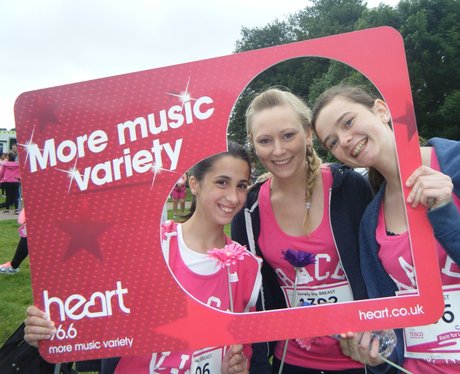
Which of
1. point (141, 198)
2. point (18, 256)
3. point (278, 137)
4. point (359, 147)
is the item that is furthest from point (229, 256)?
point (18, 256)

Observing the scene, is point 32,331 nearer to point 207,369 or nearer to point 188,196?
point 207,369

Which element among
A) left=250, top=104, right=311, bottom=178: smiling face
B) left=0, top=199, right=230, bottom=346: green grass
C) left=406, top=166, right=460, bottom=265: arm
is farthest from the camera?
left=0, top=199, right=230, bottom=346: green grass

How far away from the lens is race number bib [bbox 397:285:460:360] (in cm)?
127

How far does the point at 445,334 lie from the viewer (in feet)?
4.20

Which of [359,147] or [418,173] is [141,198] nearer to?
[359,147]

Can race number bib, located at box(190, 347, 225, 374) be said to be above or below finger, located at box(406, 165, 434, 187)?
below

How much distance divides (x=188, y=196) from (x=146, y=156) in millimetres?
577

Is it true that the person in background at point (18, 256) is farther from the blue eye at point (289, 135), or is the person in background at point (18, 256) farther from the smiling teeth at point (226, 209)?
the blue eye at point (289, 135)

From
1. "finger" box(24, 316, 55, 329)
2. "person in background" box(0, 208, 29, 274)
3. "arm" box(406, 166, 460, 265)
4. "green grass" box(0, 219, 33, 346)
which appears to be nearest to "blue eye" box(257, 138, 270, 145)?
"arm" box(406, 166, 460, 265)

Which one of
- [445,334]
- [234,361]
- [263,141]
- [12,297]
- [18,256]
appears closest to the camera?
[445,334]

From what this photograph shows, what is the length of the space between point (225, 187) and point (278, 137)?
296 millimetres

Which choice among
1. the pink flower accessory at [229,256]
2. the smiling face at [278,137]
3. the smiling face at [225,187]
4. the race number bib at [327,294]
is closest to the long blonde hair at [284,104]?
the smiling face at [278,137]

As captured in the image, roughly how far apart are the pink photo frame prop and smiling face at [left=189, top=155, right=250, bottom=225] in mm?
338

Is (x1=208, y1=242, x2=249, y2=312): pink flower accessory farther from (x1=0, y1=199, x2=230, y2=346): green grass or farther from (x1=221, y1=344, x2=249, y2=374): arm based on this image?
(x1=0, y1=199, x2=230, y2=346): green grass
